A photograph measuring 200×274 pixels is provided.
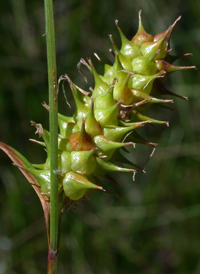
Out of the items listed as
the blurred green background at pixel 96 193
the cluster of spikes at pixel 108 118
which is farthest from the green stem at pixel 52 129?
the blurred green background at pixel 96 193

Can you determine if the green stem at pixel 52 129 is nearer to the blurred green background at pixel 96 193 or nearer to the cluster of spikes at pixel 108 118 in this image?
the cluster of spikes at pixel 108 118

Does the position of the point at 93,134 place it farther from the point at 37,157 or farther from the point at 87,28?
the point at 87,28

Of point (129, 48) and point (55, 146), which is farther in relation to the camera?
point (129, 48)

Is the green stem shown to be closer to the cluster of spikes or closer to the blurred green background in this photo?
the cluster of spikes

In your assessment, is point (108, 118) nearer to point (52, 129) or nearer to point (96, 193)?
point (52, 129)

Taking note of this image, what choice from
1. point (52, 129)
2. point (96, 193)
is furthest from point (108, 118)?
point (96, 193)

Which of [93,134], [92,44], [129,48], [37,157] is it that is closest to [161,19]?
[92,44]
